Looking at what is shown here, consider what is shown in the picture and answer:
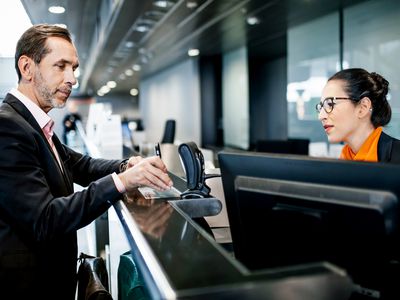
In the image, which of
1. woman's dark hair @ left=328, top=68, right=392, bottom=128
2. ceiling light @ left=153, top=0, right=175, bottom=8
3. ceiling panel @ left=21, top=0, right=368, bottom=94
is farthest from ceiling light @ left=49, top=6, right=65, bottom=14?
woman's dark hair @ left=328, top=68, right=392, bottom=128

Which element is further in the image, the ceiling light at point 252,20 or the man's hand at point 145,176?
the ceiling light at point 252,20

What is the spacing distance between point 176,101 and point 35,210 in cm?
1125

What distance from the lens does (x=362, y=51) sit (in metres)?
5.05

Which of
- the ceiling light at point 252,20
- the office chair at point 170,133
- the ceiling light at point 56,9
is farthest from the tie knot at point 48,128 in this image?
the office chair at point 170,133

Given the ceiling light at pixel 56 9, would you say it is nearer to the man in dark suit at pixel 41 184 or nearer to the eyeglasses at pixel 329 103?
the man in dark suit at pixel 41 184

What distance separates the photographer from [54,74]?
5.03 feet

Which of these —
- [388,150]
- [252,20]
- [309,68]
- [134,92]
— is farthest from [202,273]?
[134,92]

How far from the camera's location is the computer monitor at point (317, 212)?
85 centimetres

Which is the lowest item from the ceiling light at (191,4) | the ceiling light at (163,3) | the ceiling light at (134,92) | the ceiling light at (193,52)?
the ceiling light at (191,4)

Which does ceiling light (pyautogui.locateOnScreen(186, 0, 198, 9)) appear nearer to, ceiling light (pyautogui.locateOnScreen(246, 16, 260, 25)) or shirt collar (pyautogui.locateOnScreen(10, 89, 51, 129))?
ceiling light (pyautogui.locateOnScreen(246, 16, 260, 25))

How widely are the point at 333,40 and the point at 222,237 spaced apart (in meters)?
4.79

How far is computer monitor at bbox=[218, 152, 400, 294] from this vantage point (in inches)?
33.5

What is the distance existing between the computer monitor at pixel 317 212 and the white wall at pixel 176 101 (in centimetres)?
839

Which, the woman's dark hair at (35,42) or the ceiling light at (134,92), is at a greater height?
the ceiling light at (134,92)
